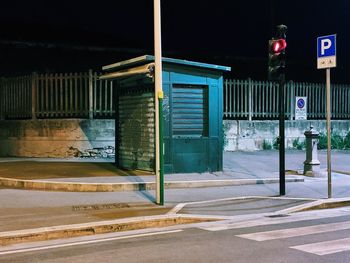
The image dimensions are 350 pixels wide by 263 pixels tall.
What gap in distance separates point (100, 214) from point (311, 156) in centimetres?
797

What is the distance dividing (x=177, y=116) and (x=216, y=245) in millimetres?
7015

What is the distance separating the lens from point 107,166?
15289mm

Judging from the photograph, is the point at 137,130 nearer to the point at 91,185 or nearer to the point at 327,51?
the point at 91,185

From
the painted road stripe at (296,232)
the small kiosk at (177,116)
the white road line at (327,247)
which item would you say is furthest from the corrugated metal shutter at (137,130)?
the white road line at (327,247)

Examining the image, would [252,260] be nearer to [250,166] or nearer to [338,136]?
[250,166]

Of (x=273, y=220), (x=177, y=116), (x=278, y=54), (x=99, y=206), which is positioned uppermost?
(x=278, y=54)

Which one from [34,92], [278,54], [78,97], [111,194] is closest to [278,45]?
[278,54]

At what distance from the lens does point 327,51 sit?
1097 centimetres

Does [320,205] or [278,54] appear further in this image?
[278,54]

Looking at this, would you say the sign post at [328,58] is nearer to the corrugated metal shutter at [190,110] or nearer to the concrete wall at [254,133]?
the corrugated metal shutter at [190,110]

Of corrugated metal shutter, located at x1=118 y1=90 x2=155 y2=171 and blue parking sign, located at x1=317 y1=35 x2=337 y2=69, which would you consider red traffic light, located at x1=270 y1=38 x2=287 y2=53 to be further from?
corrugated metal shutter, located at x1=118 y1=90 x2=155 y2=171

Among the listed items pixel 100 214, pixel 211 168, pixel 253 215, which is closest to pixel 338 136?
pixel 211 168

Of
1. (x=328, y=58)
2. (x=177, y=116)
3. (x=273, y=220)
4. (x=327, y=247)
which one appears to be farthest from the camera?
(x=177, y=116)

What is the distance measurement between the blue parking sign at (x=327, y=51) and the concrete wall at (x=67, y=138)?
Answer: 8.59 m
